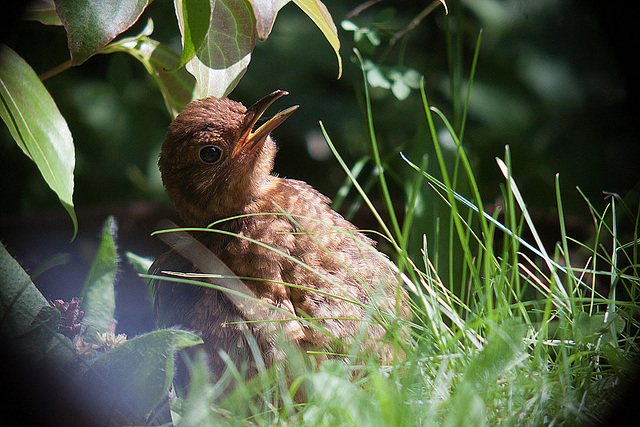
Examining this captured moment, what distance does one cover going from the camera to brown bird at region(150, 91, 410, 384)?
1.00 metres

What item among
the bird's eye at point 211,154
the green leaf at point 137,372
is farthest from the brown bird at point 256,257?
the green leaf at point 137,372

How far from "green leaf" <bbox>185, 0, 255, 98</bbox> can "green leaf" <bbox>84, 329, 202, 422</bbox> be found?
42cm

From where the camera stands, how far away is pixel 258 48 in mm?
2012

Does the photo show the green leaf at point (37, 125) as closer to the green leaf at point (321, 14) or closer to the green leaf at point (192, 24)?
the green leaf at point (192, 24)

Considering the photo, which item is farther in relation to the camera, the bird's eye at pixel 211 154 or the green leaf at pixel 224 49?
the bird's eye at pixel 211 154

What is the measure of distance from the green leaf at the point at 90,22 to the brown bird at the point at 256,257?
326 millimetres

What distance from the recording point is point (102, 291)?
3.71 ft

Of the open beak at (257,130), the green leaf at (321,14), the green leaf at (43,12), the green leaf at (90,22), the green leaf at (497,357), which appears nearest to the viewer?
the green leaf at (497,357)

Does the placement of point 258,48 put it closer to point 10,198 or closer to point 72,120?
point 72,120

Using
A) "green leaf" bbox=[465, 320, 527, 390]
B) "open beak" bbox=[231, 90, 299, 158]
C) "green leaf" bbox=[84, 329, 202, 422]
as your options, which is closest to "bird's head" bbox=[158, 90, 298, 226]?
"open beak" bbox=[231, 90, 299, 158]

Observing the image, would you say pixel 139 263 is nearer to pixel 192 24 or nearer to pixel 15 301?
pixel 15 301

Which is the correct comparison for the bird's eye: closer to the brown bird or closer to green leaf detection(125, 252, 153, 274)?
the brown bird

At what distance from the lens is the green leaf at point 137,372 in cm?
79

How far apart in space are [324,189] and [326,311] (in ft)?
3.44
